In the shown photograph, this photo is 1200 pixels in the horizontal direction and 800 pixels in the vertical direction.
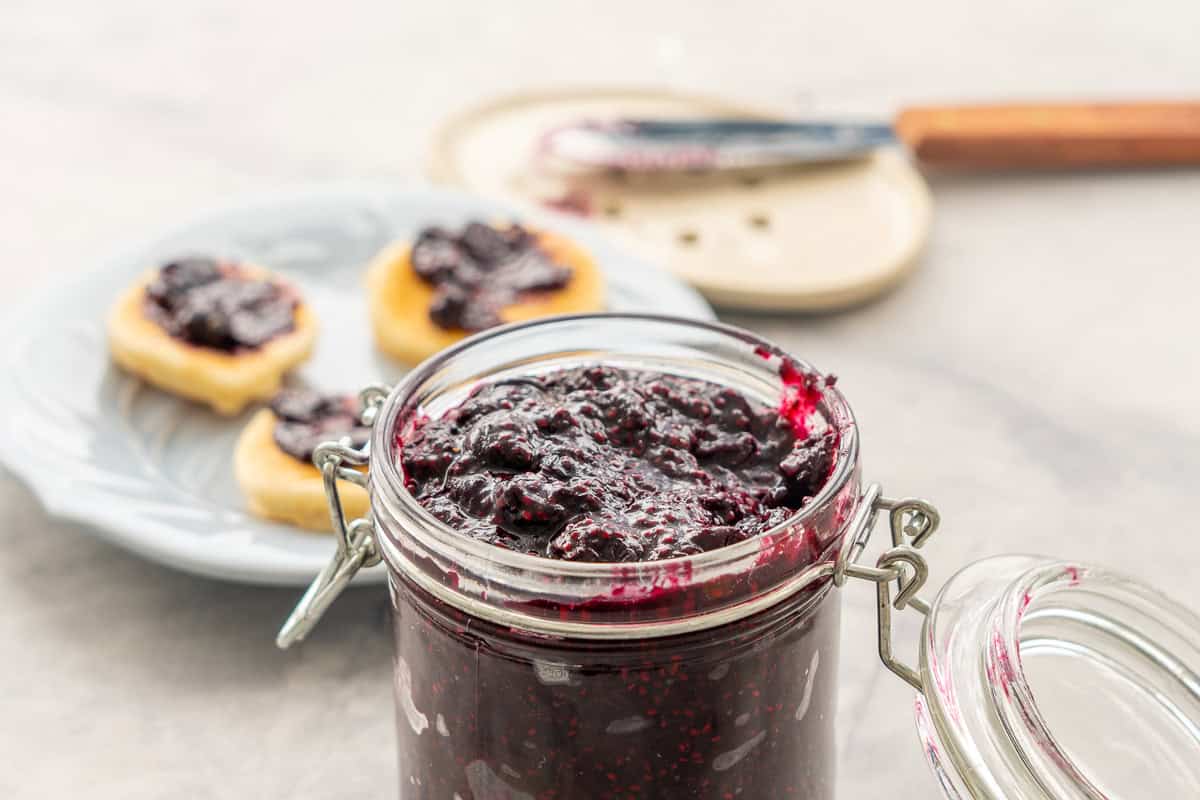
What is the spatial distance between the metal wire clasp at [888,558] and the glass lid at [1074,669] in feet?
0.11

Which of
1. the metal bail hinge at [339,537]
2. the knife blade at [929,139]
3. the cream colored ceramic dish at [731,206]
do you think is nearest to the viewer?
the metal bail hinge at [339,537]

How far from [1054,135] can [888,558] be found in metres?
2.37

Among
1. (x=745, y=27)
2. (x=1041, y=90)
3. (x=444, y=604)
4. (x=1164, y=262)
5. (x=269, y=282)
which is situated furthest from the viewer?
(x=745, y=27)

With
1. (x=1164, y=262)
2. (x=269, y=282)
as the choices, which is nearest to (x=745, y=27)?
(x=1164, y=262)

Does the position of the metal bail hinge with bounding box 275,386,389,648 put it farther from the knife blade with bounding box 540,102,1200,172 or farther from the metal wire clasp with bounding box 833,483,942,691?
the knife blade with bounding box 540,102,1200,172

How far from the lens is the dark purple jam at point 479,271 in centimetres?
248

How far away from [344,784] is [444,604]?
0.65 metres

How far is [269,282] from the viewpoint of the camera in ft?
8.49

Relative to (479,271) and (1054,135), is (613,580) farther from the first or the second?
(1054,135)

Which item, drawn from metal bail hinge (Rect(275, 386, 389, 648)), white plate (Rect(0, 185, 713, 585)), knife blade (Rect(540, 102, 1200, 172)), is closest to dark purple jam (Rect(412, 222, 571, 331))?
white plate (Rect(0, 185, 713, 585))

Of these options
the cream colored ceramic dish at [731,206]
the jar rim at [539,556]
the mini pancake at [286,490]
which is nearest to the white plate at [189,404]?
the mini pancake at [286,490]

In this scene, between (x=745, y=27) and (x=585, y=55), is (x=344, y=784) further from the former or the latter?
(x=745, y=27)

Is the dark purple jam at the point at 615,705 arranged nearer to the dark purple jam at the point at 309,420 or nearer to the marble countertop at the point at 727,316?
the marble countertop at the point at 727,316

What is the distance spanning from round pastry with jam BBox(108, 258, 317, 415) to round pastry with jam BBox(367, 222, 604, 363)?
16 cm
